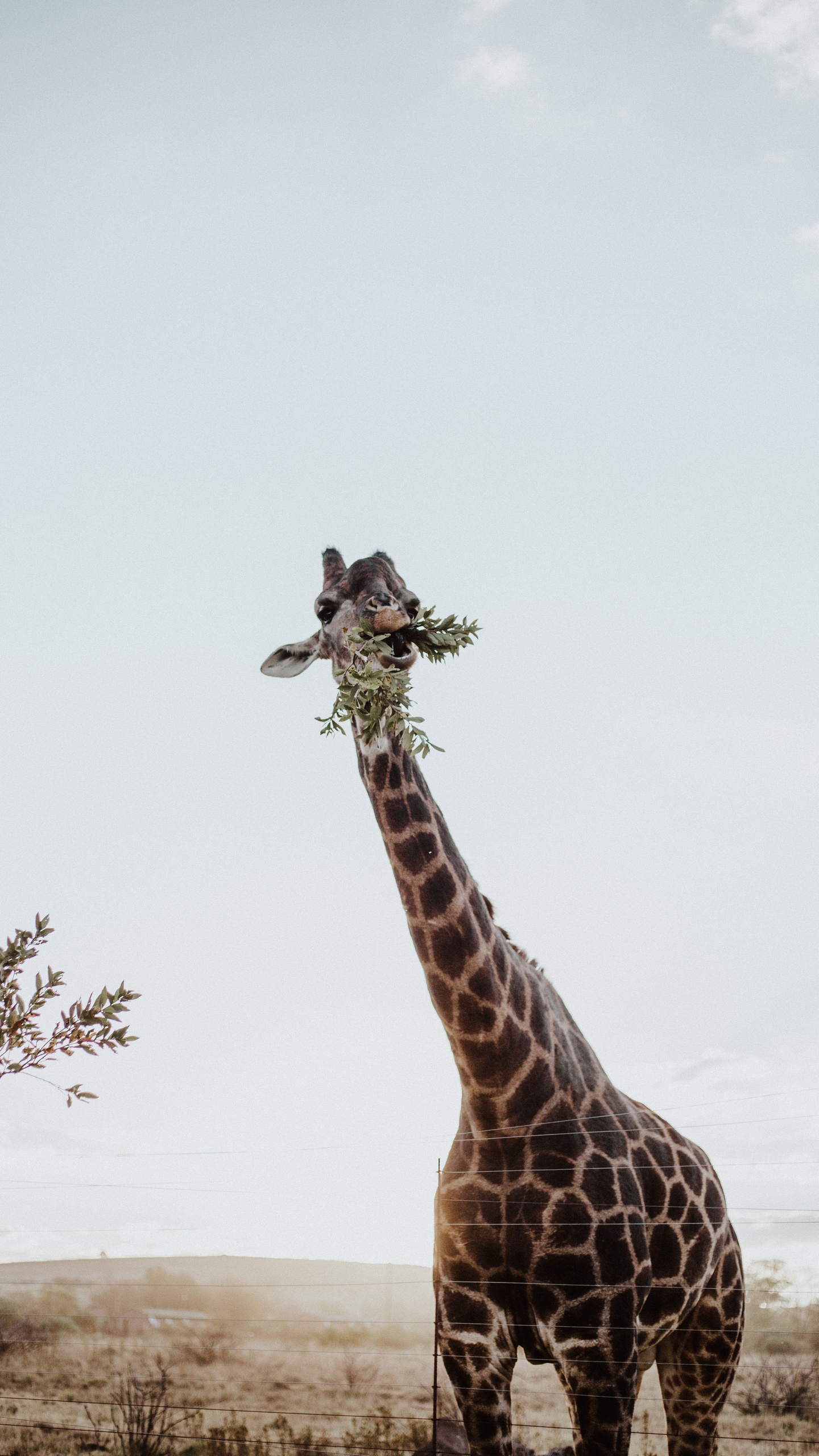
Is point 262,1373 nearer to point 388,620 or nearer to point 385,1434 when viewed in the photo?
point 385,1434

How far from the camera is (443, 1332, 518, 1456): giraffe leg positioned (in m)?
5.09

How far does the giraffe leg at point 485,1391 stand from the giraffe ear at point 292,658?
4086mm

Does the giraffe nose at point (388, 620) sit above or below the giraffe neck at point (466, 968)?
above

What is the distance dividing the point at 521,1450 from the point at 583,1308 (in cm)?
152

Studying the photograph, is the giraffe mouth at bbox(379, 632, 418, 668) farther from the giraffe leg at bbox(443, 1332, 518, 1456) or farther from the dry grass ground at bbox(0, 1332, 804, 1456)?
the dry grass ground at bbox(0, 1332, 804, 1456)

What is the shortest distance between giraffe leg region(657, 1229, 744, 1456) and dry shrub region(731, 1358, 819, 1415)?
7.25 metres

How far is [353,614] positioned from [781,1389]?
12885 mm

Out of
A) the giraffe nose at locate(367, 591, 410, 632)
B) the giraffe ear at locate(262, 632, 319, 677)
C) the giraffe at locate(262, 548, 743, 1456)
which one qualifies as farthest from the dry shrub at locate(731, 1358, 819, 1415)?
the giraffe nose at locate(367, 591, 410, 632)

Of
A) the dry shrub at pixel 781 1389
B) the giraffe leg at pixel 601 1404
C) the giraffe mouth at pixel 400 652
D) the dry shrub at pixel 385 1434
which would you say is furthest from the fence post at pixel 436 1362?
the dry shrub at pixel 781 1389

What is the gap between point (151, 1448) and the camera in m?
10.3

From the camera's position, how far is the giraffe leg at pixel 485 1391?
509 cm

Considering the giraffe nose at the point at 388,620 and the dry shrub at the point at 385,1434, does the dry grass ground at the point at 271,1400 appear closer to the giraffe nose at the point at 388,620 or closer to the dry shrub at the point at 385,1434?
the dry shrub at the point at 385,1434

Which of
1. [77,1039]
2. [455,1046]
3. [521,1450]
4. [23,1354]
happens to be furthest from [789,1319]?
[77,1039]

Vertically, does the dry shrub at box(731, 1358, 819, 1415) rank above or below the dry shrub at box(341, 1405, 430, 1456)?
above
